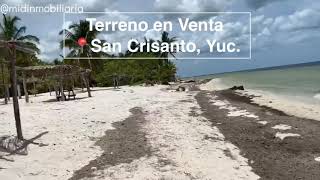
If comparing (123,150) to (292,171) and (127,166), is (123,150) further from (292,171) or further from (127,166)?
(292,171)

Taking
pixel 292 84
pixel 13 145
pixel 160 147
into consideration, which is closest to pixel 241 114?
pixel 160 147

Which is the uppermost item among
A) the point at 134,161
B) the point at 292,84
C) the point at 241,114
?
the point at 134,161

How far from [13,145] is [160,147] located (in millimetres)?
3202

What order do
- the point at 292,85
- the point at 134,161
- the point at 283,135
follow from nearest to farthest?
the point at 134,161 → the point at 283,135 → the point at 292,85

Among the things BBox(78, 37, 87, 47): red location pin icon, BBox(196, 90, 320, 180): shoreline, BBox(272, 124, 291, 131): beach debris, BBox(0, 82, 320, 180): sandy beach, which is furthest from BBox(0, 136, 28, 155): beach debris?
BBox(78, 37, 87, 47): red location pin icon

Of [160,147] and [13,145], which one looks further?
[160,147]

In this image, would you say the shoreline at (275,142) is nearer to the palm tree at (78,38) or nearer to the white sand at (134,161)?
the white sand at (134,161)

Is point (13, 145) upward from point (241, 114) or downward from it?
upward

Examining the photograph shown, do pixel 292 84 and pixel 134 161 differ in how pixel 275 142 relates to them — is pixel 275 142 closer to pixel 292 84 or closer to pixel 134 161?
pixel 134 161

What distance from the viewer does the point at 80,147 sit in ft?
31.9

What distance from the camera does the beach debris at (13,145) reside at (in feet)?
29.6

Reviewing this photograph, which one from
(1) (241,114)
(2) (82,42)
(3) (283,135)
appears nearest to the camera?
(3) (283,135)

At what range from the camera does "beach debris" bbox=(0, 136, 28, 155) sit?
29.6 ft

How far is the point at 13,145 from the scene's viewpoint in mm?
9391
